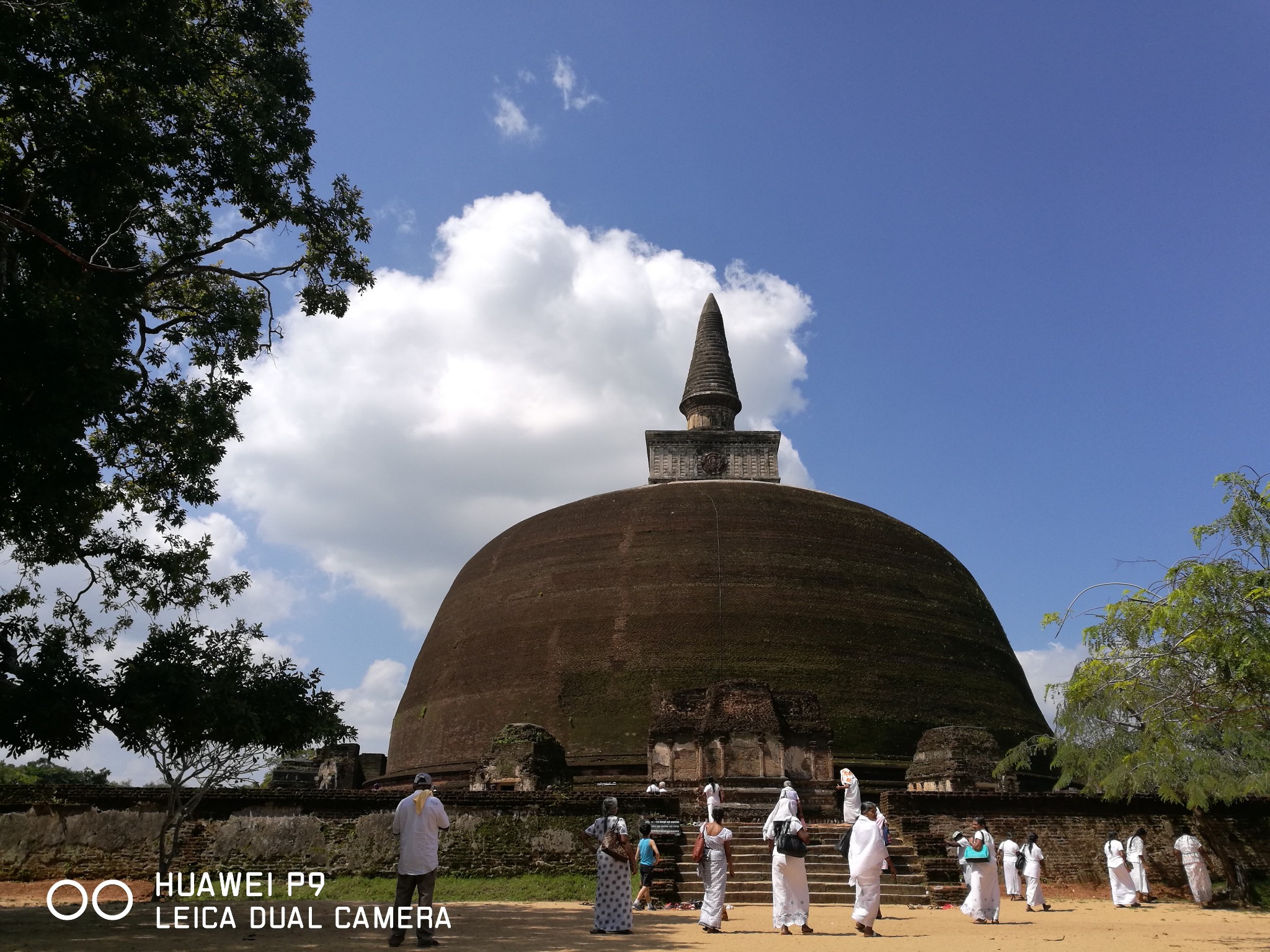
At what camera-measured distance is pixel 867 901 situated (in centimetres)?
816

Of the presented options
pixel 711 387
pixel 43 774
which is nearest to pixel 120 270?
pixel 711 387

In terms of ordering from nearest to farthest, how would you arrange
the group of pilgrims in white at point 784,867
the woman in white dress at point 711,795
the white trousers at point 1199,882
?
the group of pilgrims in white at point 784,867 → the white trousers at point 1199,882 → the woman in white dress at point 711,795

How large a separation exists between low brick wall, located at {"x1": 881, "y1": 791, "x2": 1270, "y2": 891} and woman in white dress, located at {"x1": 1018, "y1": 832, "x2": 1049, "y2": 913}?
819 mm

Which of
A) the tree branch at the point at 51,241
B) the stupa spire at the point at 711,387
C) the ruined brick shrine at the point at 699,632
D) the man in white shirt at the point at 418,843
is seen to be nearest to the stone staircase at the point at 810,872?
the man in white shirt at the point at 418,843

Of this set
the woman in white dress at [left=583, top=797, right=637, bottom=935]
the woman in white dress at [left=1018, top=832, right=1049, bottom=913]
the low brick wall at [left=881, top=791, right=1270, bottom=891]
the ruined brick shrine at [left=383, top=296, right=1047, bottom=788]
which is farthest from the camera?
the ruined brick shrine at [left=383, top=296, right=1047, bottom=788]

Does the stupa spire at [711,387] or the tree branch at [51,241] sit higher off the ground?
the stupa spire at [711,387]

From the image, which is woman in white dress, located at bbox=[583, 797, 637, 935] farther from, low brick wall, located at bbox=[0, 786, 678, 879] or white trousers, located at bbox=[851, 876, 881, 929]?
low brick wall, located at bbox=[0, 786, 678, 879]

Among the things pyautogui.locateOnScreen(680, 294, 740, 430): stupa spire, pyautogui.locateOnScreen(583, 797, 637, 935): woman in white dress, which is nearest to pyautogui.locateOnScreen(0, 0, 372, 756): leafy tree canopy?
pyautogui.locateOnScreen(583, 797, 637, 935): woman in white dress

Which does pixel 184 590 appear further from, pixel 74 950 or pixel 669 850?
pixel 669 850

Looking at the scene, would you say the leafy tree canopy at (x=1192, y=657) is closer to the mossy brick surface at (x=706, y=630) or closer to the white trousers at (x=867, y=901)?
the white trousers at (x=867, y=901)

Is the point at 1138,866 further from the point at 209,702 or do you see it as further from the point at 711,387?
the point at 711,387

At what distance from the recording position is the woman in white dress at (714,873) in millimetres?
8180

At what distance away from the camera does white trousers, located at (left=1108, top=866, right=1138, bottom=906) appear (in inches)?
470

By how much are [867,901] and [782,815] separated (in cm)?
96
